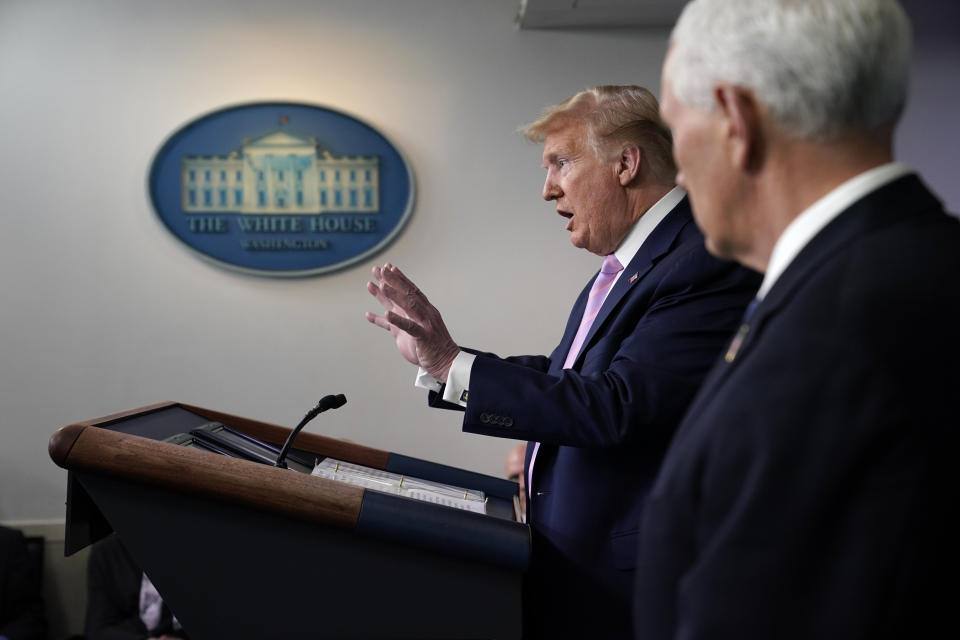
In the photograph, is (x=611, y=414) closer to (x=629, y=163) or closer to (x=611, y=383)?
(x=611, y=383)

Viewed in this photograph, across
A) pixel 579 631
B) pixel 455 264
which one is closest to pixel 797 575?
pixel 579 631

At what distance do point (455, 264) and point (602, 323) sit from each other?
177cm

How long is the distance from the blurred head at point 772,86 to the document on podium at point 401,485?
0.83 metres

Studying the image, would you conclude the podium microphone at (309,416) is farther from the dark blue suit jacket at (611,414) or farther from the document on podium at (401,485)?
the dark blue suit jacket at (611,414)

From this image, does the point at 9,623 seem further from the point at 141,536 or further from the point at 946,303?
the point at 946,303

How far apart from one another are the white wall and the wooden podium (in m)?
2.13

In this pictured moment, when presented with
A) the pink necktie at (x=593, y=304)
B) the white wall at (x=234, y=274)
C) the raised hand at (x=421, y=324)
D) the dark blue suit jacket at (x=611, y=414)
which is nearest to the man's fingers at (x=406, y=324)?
the raised hand at (x=421, y=324)

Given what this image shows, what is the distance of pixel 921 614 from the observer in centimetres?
64

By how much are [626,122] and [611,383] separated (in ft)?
2.21

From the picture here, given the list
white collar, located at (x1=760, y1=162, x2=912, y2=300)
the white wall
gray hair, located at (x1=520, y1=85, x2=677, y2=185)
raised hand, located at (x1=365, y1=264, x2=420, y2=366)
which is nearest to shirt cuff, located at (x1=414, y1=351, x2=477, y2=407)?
raised hand, located at (x1=365, y1=264, x2=420, y2=366)

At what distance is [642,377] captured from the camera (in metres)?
1.40

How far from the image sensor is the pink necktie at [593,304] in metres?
1.78

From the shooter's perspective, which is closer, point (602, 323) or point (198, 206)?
point (602, 323)

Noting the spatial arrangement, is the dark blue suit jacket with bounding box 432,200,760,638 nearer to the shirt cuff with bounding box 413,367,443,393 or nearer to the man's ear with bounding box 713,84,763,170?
the shirt cuff with bounding box 413,367,443,393
